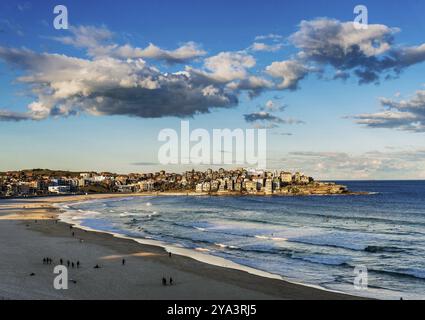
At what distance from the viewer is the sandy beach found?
27.6m

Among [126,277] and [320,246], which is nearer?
[126,277]

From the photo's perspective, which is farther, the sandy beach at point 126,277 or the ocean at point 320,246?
the ocean at point 320,246

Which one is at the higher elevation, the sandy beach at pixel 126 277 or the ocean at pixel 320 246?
the sandy beach at pixel 126 277

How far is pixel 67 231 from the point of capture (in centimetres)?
6312

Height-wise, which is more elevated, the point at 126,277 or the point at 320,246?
the point at 126,277

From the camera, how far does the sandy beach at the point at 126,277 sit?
27562mm

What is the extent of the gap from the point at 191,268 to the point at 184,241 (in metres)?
18.3

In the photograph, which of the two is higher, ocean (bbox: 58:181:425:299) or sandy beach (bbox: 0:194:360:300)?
sandy beach (bbox: 0:194:360:300)

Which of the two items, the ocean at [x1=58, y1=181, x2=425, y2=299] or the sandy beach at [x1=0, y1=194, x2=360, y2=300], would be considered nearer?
the sandy beach at [x1=0, y1=194, x2=360, y2=300]

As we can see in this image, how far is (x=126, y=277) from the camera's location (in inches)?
1283
